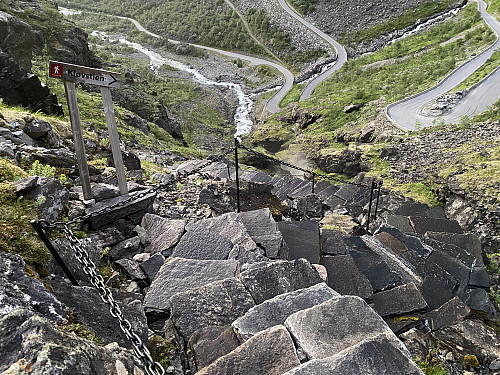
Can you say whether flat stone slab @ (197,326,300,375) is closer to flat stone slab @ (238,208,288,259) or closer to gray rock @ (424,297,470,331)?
flat stone slab @ (238,208,288,259)

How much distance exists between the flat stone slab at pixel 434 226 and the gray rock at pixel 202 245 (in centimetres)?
649

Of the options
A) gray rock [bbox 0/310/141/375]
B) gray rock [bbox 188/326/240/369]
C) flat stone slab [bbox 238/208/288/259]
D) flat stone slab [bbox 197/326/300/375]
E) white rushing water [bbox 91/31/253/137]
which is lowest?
white rushing water [bbox 91/31/253/137]

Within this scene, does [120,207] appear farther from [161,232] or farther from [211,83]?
[211,83]

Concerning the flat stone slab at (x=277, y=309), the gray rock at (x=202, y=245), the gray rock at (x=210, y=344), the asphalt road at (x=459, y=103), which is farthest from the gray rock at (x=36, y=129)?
the asphalt road at (x=459, y=103)

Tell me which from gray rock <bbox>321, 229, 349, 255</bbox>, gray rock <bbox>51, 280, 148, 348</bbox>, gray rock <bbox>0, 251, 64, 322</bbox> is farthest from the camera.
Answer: gray rock <bbox>321, 229, 349, 255</bbox>

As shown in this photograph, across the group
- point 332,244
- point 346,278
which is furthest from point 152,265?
point 332,244

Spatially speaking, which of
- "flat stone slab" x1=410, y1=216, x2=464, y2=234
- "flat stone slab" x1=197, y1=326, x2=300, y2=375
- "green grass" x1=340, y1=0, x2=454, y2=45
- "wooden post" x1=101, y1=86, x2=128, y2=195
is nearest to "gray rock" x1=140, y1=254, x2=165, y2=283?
"wooden post" x1=101, y1=86, x2=128, y2=195

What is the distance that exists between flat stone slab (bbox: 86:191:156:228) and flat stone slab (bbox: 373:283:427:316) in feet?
15.0

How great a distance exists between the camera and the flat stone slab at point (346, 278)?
5.19 m

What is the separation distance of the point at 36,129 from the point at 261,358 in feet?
23.8

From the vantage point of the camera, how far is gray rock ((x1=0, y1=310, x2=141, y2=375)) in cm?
173

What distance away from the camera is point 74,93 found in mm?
5199

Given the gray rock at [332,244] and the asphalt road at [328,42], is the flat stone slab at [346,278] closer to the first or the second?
the gray rock at [332,244]

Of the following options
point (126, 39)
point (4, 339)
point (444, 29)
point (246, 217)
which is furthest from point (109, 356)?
point (126, 39)
